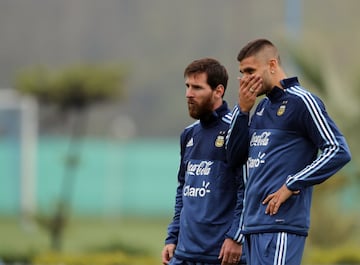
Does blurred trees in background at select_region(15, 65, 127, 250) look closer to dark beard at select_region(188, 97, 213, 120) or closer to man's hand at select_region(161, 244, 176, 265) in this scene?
man's hand at select_region(161, 244, 176, 265)

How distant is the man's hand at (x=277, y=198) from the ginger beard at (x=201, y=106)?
3.19ft

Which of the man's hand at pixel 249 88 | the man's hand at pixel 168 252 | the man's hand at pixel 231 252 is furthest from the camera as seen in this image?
the man's hand at pixel 168 252

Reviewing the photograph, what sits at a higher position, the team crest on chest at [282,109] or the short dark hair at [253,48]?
the short dark hair at [253,48]

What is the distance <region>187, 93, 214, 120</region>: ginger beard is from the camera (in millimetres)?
7617

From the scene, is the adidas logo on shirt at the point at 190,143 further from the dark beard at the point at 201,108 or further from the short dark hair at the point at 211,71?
the short dark hair at the point at 211,71

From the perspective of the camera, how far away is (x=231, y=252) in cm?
737

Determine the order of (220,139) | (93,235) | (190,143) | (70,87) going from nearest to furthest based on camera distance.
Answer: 1. (220,139)
2. (190,143)
3. (70,87)
4. (93,235)

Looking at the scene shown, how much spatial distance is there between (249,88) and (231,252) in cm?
109

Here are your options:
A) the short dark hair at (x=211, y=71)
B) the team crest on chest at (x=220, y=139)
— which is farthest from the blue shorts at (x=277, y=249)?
the short dark hair at (x=211, y=71)

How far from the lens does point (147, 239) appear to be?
30.7 m

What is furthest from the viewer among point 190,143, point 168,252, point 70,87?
point 70,87

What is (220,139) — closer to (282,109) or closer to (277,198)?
(282,109)

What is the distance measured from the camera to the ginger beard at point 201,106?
25.0ft

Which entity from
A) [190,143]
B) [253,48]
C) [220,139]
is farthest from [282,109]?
[190,143]
